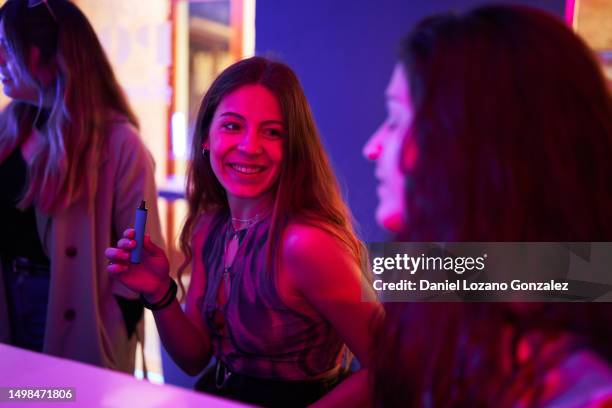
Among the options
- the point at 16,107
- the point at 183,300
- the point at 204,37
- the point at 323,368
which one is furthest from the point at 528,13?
the point at 204,37

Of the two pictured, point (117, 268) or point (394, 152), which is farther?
point (117, 268)

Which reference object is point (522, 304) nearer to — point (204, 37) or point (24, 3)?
point (24, 3)

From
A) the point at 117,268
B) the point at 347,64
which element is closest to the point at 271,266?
the point at 117,268

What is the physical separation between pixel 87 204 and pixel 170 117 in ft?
4.94

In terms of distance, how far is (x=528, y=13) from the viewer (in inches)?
27.2

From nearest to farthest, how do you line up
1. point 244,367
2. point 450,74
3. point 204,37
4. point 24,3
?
1. point 450,74
2. point 244,367
3. point 24,3
4. point 204,37

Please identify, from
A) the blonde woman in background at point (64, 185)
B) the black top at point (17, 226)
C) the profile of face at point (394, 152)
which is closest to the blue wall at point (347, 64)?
the blonde woman in background at point (64, 185)

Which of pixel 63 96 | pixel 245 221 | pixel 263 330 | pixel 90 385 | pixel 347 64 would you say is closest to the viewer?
pixel 90 385

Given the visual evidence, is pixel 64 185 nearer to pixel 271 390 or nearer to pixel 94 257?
pixel 94 257

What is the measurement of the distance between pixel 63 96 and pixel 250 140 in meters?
0.72

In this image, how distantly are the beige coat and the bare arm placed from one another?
2.48ft

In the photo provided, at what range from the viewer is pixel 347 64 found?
2168 mm

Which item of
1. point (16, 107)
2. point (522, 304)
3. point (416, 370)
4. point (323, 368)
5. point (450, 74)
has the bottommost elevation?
point (323, 368)

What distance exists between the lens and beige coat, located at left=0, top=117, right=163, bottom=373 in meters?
1.68
